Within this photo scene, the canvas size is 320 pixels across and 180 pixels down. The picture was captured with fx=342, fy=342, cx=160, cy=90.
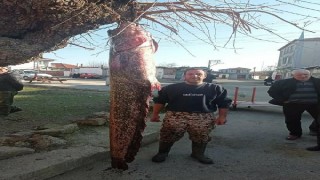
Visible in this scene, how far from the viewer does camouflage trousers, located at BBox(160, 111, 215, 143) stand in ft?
16.8

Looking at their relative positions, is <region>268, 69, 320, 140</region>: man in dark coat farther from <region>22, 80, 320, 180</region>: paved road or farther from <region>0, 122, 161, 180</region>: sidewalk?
<region>0, 122, 161, 180</region>: sidewalk

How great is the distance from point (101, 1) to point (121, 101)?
2.42ft

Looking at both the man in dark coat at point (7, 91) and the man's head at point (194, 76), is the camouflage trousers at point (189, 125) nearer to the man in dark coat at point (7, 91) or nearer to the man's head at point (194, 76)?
the man's head at point (194, 76)

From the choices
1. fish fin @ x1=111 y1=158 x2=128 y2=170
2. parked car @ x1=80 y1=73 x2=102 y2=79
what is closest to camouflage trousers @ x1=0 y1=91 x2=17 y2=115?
fish fin @ x1=111 y1=158 x2=128 y2=170

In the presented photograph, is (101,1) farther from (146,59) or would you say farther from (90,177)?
(90,177)

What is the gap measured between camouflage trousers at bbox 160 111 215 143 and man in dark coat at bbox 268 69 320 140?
2925 millimetres

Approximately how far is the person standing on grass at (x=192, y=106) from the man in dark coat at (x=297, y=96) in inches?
109

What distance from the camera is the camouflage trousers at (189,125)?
16.8 ft

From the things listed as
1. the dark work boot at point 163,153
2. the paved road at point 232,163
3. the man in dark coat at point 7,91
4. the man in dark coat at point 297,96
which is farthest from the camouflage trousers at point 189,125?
the man in dark coat at point 7,91

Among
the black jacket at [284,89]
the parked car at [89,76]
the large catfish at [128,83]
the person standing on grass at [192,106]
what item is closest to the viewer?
the large catfish at [128,83]

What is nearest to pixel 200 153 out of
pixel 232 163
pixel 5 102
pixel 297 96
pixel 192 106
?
pixel 232 163

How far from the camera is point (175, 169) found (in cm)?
494

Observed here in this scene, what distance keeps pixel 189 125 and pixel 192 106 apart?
11.4 inches

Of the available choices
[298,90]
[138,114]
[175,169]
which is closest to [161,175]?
[175,169]
